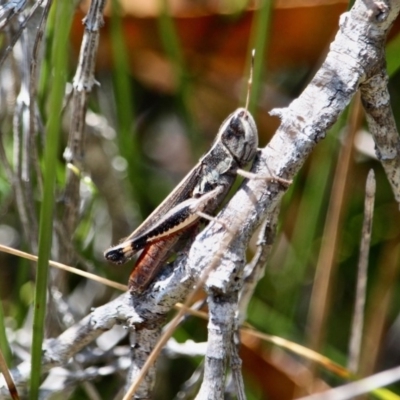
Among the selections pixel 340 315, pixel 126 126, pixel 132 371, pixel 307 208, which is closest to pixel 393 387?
pixel 340 315

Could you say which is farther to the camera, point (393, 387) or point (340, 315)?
point (340, 315)

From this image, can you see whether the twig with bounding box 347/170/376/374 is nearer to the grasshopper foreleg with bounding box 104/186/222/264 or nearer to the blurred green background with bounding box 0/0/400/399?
the blurred green background with bounding box 0/0/400/399

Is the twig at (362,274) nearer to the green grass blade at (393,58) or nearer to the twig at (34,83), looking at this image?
the green grass blade at (393,58)

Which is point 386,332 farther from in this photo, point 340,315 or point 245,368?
point 245,368

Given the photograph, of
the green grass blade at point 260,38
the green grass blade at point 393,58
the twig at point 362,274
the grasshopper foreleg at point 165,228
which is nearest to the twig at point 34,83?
the grasshopper foreleg at point 165,228

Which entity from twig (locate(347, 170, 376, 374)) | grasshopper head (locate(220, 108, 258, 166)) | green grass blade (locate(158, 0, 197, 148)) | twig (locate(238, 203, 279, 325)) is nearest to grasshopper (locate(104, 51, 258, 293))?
grasshopper head (locate(220, 108, 258, 166))

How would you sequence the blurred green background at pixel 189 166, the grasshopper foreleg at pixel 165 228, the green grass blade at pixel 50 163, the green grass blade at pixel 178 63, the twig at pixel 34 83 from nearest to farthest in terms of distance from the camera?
1. the green grass blade at pixel 50 163
2. the twig at pixel 34 83
3. the grasshopper foreleg at pixel 165 228
4. the blurred green background at pixel 189 166
5. the green grass blade at pixel 178 63
